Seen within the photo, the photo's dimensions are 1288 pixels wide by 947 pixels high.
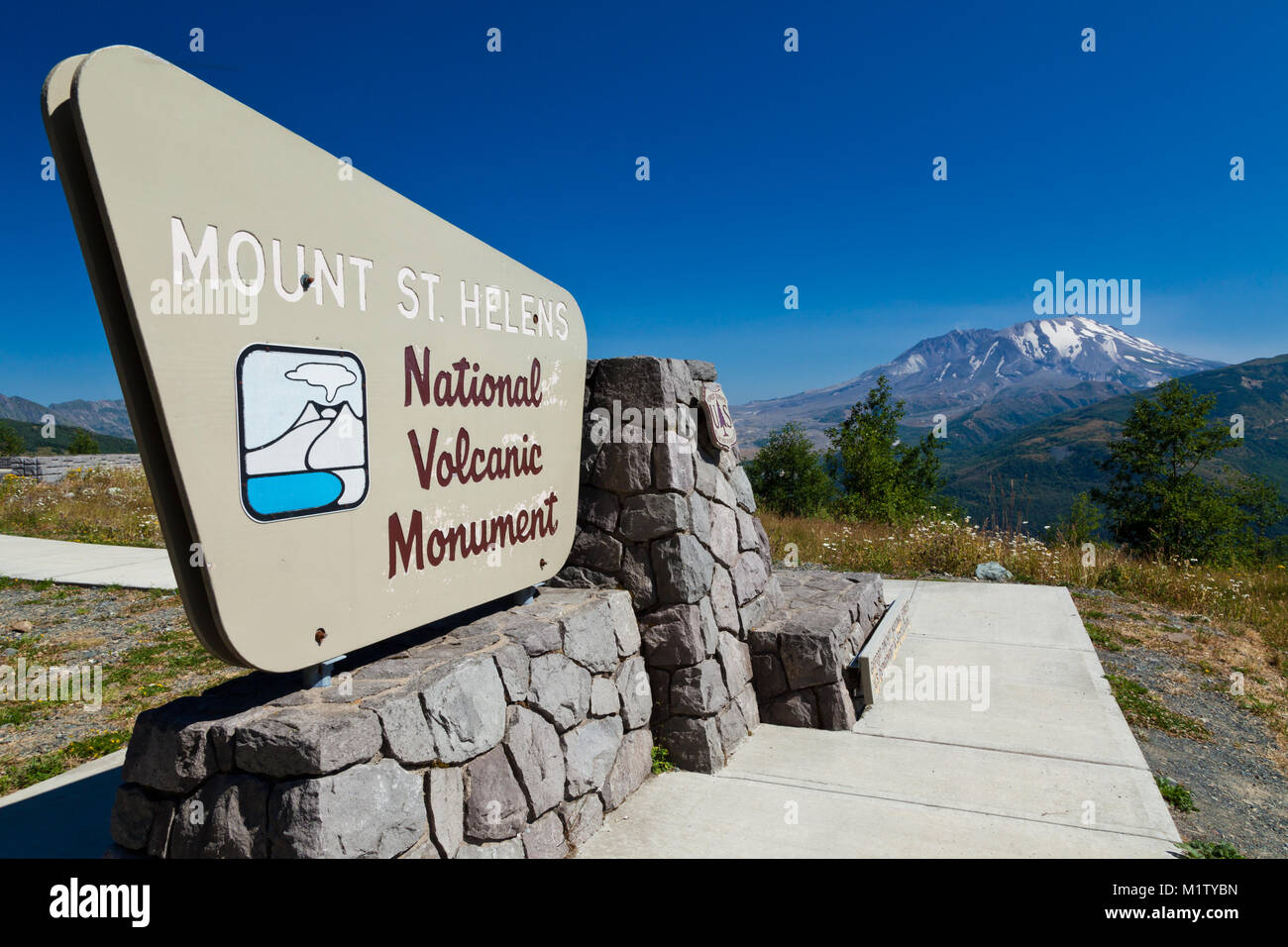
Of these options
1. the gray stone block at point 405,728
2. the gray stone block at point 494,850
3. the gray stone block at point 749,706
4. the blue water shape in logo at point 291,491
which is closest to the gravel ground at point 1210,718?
the gray stone block at point 749,706

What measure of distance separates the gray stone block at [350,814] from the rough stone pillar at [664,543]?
1.82 m

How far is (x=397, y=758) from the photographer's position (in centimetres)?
240

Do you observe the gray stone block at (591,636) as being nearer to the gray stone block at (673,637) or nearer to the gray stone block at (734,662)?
the gray stone block at (673,637)

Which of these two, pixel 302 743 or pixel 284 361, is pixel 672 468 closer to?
pixel 284 361

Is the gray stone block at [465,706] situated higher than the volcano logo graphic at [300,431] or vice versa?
the volcano logo graphic at [300,431]

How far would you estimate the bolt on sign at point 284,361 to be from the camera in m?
1.85

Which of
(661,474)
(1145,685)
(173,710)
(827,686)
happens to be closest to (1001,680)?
(1145,685)

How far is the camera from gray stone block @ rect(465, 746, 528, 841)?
2707 mm

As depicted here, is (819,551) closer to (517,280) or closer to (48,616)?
(517,280)

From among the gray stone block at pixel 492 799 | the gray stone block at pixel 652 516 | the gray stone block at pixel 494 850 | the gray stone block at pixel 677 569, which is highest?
the gray stone block at pixel 652 516

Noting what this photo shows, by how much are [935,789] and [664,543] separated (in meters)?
1.87

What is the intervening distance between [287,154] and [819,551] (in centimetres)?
861

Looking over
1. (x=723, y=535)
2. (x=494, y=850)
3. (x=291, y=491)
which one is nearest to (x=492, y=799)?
(x=494, y=850)

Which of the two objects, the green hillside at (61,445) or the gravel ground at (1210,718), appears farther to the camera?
the green hillside at (61,445)
